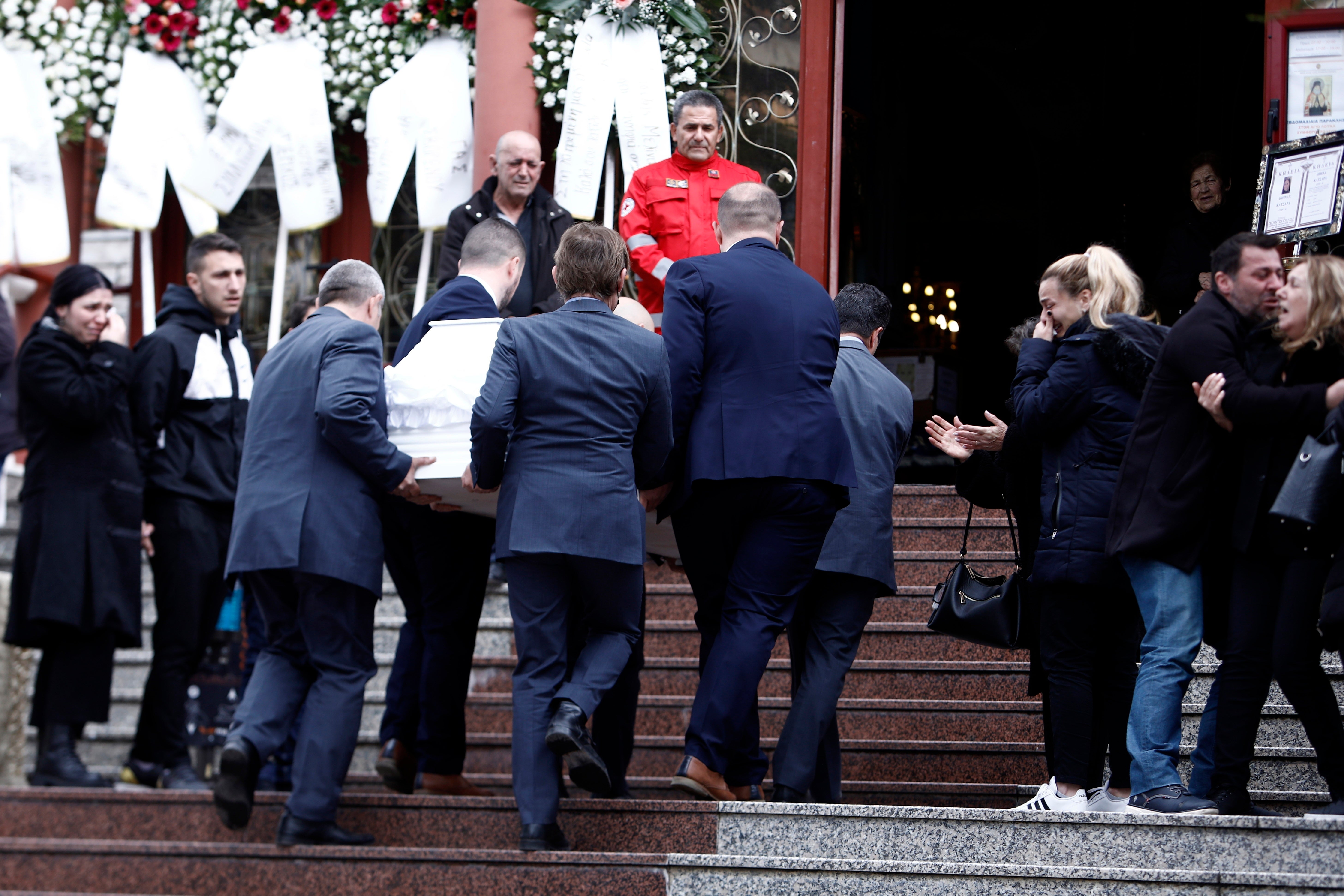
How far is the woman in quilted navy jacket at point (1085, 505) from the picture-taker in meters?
4.92

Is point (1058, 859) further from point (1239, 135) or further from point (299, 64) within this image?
point (1239, 135)

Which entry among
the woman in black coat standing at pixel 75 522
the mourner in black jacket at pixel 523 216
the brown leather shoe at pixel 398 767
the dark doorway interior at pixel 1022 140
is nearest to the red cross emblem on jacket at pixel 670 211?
the mourner in black jacket at pixel 523 216

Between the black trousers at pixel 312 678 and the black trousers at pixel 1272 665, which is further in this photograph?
the black trousers at pixel 312 678

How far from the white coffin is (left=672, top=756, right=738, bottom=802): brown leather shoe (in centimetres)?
83

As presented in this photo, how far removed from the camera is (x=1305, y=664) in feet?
14.4

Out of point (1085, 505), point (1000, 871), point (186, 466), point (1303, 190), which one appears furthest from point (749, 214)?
point (1303, 190)

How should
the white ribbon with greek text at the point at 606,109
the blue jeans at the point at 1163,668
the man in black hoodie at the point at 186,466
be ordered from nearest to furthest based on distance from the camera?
the blue jeans at the point at 1163,668 → the man in black hoodie at the point at 186,466 → the white ribbon with greek text at the point at 606,109

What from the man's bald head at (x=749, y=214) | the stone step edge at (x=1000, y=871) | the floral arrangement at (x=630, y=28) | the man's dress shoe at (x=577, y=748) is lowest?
the stone step edge at (x=1000, y=871)

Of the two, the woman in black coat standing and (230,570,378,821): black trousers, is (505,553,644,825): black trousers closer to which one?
(230,570,378,821): black trousers

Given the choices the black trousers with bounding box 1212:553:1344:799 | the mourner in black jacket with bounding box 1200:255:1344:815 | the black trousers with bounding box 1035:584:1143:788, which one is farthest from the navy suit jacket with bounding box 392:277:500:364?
the black trousers with bounding box 1212:553:1344:799

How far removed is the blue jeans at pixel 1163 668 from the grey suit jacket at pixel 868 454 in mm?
832

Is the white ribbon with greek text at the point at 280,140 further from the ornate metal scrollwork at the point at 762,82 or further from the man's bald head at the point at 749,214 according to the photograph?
the man's bald head at the point at 749,214

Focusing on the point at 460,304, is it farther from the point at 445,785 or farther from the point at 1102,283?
the point at 1102,283

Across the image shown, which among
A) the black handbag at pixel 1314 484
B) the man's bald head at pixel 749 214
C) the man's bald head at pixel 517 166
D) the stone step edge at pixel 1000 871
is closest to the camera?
the stone step edge at pixel 1000 871
